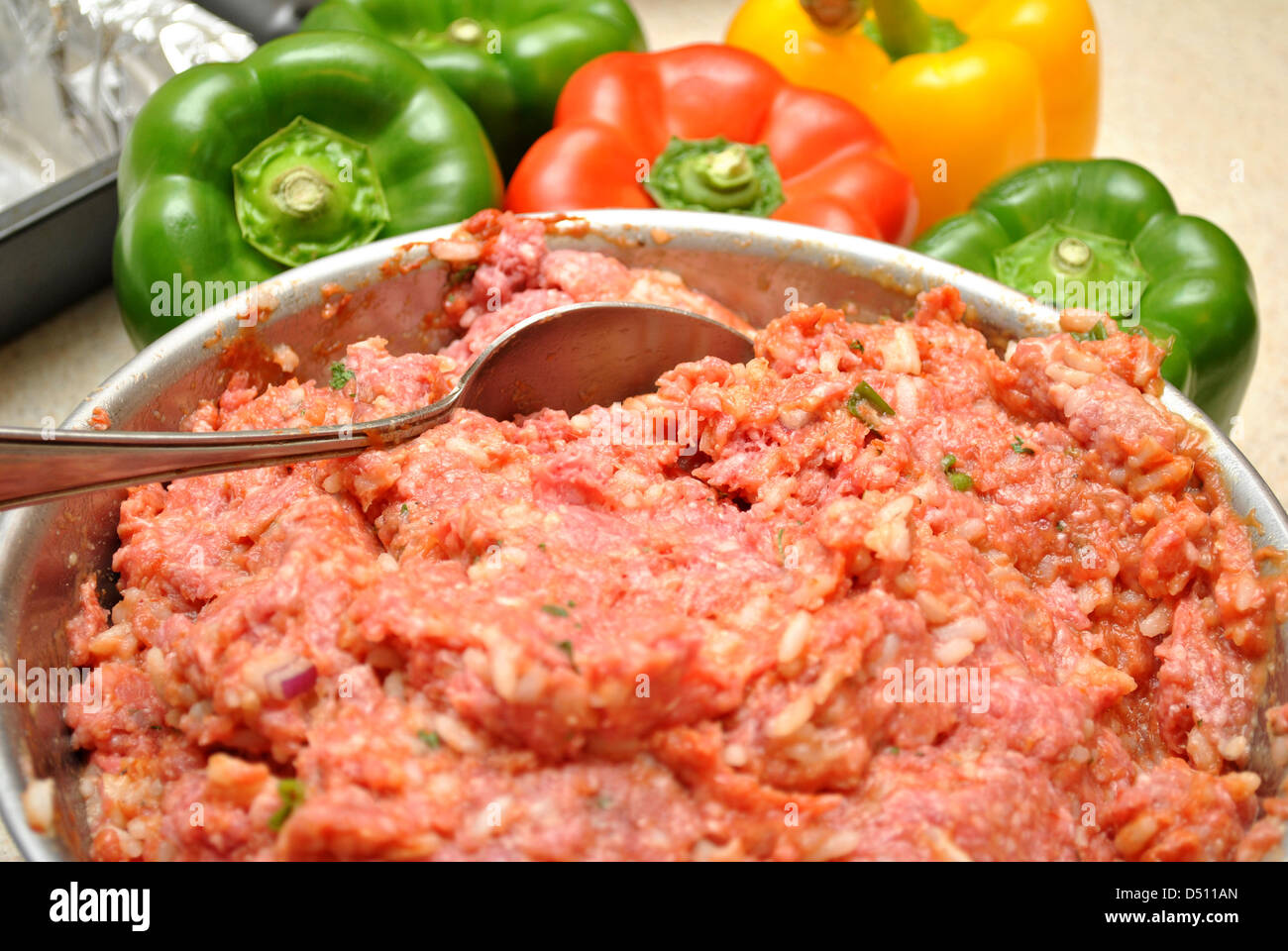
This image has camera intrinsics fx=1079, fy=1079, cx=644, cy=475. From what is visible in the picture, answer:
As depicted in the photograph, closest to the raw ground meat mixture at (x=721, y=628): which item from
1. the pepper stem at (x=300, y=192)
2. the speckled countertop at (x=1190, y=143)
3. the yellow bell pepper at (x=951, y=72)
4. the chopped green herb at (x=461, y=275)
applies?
the chopped green herb at (x=461, y=275)

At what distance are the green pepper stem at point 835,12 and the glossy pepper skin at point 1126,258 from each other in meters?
0.66

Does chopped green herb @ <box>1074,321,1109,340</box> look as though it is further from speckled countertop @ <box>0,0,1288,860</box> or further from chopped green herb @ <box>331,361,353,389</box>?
chopped green herb @ <box>331,361,353,389</box>

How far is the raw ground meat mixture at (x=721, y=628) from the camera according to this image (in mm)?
1466

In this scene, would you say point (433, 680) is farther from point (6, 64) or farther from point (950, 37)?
→ point (6, 64)

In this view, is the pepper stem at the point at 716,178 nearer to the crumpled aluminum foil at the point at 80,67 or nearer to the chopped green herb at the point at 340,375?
the chopped green herb at the point at 340,375

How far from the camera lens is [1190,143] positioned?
381 centimetres

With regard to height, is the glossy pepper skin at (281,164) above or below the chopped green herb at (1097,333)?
above

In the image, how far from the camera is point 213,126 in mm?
2545

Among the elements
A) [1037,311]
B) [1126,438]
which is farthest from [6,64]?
[1126,438]

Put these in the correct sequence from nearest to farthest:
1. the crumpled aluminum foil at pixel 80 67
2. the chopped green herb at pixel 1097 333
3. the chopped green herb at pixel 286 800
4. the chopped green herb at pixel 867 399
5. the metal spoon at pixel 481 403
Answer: the chopped green herb at pixel 286 800 < the metal spoon at pixel 481 403 < the chopped green herb at pixel 867 399 < the chopped green herb at pixel 1097 333 < the crumpled aluminum foil at pixel 80 67

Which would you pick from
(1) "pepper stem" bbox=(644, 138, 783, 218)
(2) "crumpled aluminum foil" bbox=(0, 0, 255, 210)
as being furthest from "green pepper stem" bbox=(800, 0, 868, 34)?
(2) "crumpled aluminum foil" bbox=(0, 0, 255, 210)

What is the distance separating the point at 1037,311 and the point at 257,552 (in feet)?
5.18

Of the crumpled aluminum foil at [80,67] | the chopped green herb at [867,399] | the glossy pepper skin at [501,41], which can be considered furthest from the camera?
the crumpled aluminum foil at [80,67]
